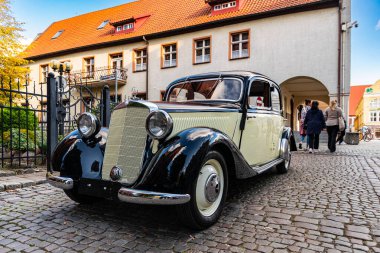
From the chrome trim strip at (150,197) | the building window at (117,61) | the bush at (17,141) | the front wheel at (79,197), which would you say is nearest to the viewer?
the chrome trim strip at (150,197)

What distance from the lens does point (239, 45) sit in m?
15.5

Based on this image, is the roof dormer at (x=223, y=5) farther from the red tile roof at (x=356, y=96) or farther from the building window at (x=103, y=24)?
the red tile roof at (x=356, y=96)

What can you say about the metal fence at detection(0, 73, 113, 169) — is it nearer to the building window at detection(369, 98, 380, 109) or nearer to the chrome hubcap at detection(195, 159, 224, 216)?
the chrome hubcap at detection(195, 159, 224, 216)

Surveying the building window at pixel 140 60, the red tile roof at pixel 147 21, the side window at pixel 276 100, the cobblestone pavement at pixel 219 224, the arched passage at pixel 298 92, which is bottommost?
the cobblestone pavement at pixel 219 224

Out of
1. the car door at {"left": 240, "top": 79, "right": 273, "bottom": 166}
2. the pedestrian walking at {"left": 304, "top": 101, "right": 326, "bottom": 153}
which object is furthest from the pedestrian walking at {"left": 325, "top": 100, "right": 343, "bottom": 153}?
the car door at {"left": 240, "top": 79, "right": 273, "bottom": 166}

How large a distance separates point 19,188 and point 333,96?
44.7 ft

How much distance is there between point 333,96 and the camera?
13.4m

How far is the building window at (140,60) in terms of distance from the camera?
61.1ft

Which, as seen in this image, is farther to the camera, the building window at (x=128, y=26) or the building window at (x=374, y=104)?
the building window at (x=374, y=104)

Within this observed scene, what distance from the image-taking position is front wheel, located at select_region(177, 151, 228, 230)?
242 centimetres

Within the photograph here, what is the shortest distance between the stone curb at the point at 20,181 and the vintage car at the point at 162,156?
1592mm

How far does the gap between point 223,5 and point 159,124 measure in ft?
52.5

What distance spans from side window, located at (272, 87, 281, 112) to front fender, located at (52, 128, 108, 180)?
2.97 metres

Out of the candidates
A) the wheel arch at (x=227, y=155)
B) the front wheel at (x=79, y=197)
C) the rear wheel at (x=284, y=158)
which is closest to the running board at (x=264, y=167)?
the rear wheel at (x=284, y=158)
